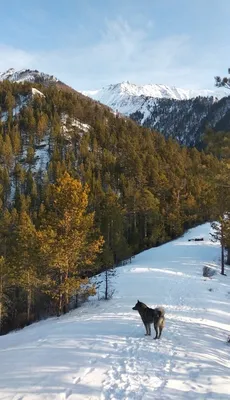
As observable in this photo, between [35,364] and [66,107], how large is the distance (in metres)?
122

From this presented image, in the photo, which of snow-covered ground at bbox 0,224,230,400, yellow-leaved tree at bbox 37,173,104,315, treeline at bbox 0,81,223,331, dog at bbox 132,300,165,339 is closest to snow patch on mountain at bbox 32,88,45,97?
treeline at bbox 0,81,223,331

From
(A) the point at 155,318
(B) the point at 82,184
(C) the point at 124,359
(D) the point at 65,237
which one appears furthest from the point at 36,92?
(C) the point at 124,359

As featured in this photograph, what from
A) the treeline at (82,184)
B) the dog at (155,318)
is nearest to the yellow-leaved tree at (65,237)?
the treeline at (82,184)

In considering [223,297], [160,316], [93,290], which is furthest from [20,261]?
[160,316]

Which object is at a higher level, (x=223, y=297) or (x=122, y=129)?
(x=122, y=129)

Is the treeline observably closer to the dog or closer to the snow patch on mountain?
the snow patch on mountain

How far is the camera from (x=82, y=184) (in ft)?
233

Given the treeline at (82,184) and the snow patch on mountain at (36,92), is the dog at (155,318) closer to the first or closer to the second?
the treeline at (82,184)

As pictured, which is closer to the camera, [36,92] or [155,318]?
[155,318]

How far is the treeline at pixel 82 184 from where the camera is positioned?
90.6 ft

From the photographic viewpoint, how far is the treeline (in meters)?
27.6

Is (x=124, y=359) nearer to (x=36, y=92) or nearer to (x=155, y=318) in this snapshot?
(x=155, y=318)

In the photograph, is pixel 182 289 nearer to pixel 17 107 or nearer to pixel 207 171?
pixel 207 171

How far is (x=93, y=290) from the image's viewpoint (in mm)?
21859
